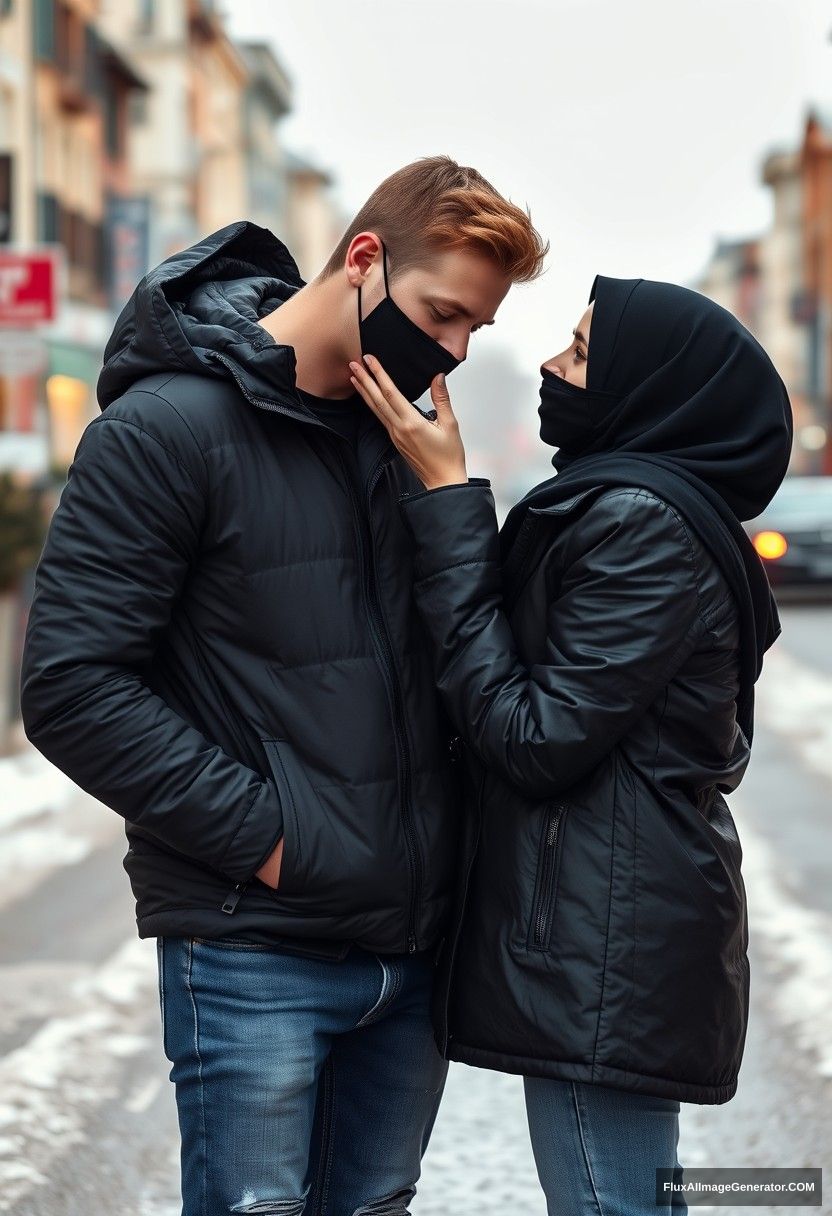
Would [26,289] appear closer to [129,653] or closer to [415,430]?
[415,430]

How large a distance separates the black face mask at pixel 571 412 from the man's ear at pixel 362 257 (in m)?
0.32

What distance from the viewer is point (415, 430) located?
230cm

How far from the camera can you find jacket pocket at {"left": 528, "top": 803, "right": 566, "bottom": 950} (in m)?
2.24

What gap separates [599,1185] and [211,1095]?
56cm

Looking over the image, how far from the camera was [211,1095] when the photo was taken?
2205mm

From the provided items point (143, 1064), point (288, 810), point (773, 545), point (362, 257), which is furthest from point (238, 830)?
point (773, 545)

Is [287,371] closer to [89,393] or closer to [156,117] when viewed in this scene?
[89,393]

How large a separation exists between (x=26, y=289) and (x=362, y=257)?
9.69 metres

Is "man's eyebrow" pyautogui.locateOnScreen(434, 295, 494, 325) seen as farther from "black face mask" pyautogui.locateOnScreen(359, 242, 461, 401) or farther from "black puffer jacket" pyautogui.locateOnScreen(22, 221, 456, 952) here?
"black puffer jacket" pyautogui.locateOnScreen(22, 221, 456, 952)

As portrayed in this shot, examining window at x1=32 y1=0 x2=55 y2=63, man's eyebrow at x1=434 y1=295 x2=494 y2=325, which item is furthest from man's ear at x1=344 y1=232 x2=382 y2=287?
window at x1=32 y1=0 x2=55 y2=63

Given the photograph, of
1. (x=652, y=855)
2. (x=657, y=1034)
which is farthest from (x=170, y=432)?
(x=657, y=1034)

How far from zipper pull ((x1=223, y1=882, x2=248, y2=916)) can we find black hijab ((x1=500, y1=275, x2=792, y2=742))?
674 millimetres

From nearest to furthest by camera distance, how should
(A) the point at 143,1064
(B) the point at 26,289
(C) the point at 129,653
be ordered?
(C) the point at 129,653, (A) the point at 143,1064, (B) the point at 26,289

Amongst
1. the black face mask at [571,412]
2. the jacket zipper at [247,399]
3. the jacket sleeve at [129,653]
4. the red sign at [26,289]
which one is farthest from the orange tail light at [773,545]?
the jacket sleeve at [129,653]
